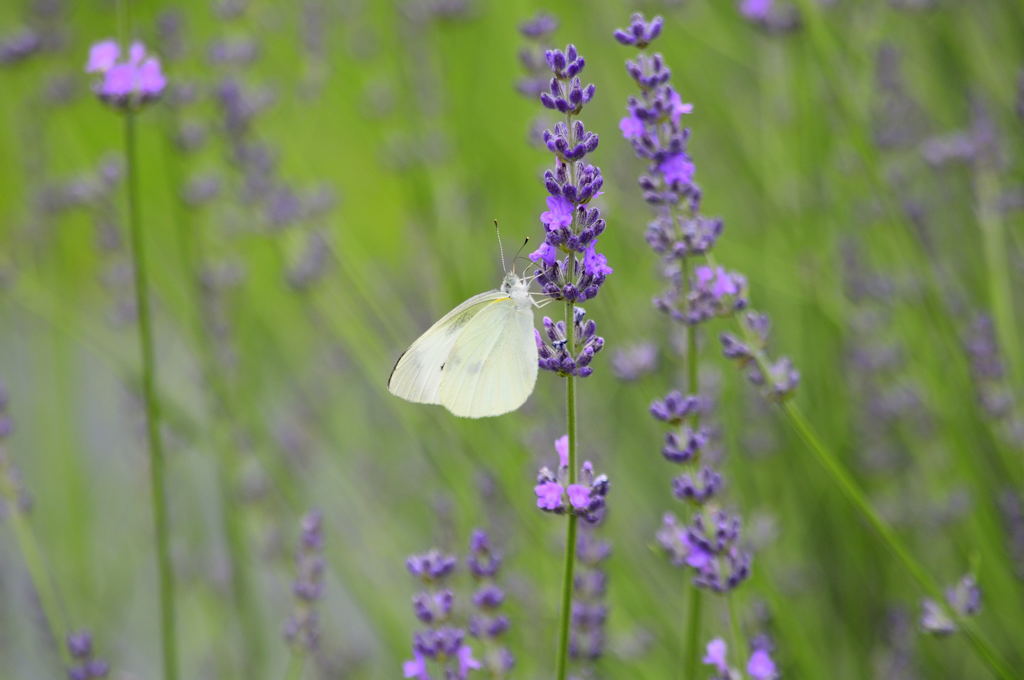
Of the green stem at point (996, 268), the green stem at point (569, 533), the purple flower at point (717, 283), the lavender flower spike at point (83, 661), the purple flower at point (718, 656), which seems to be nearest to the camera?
the green stem at point (569, 533)

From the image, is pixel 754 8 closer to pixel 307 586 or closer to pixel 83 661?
pixel 307 586

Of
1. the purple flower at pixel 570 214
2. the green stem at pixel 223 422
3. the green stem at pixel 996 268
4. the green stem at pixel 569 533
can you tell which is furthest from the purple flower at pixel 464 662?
the green stem at pixel 996 268

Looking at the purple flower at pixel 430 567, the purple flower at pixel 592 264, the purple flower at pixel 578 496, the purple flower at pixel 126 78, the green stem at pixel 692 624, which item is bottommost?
the green stem at pixel 692 624

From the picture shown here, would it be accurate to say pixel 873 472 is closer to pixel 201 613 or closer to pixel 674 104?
pixel 674 104

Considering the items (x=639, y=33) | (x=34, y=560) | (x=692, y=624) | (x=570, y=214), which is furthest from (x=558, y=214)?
(x=34, y=560)

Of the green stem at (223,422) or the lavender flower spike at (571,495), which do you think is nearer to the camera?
the lavender flower spike at (571,495)

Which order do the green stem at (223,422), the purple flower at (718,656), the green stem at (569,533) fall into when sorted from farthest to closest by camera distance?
the green stem at (223,422), the purple flower at (718,656), the green stem at (569,533)

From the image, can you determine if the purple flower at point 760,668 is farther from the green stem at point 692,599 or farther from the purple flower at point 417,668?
the purple flower at point 417,668
